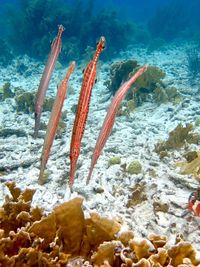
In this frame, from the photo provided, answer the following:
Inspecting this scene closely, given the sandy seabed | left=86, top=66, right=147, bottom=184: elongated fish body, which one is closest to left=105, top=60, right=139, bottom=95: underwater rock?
the sandy seabed

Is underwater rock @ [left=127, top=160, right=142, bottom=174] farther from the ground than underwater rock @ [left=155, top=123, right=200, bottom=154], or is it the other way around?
underwater rock @ [left=155, top=123, right=200, bottom=154]

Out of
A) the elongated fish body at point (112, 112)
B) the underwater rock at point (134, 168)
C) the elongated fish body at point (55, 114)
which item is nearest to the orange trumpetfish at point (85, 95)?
the elongated fish body at point (55, 114)

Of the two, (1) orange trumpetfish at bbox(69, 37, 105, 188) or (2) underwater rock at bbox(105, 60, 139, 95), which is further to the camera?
(2) underwater rock at bbox(105, 60, 139, 95)

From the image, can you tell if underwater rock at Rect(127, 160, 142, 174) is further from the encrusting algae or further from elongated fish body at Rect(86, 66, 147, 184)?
the encrusting algae

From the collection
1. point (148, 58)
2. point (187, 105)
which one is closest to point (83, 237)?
point (187, 105)

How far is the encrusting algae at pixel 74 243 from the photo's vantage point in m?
2.38

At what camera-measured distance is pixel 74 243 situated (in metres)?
2.82

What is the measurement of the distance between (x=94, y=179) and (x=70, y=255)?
116 inches

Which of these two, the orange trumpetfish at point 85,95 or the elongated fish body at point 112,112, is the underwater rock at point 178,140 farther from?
the orange trumpetfish at point 85,95

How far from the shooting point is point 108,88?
12336 millimetres

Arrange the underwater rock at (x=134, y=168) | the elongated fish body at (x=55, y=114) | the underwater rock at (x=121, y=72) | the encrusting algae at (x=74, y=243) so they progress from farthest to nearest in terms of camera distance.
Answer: the underwater rock at (x=121, y=72) → the underwater rock at (x=134, y=168) → the elongated fish body at (x=55, y=114) → the encrusting algae at (x=74, y=243)

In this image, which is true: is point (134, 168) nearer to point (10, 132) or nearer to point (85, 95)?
point (85, 95)

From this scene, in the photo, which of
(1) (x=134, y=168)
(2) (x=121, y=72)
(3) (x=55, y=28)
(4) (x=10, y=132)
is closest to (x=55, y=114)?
(1) (x=134, y=168)

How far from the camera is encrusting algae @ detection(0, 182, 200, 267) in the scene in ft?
7.81
